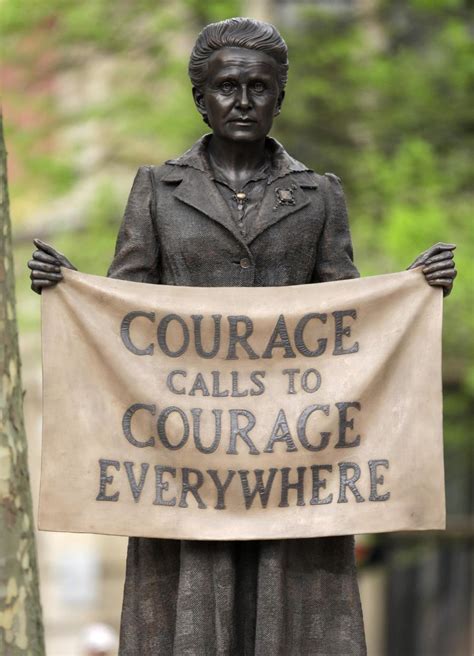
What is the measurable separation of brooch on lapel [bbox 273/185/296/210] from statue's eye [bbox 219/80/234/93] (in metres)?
0.44

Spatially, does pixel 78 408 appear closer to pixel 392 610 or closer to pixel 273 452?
pixel 273 452

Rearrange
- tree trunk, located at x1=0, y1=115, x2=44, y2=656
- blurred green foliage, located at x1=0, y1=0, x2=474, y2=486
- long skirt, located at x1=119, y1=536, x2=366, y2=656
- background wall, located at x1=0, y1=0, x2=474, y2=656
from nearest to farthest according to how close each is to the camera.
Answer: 1. long skirt, located at x1=119, y1=536, x2=366, y2=656
2. tree trunk, located at x1=0, y1=115, x2=44, y2=656
3. background wall, located at x1=0, y1=0, x2=474, y2=656
4. blurred green foliage, located at x1=0, y1=0, x2=474, y2=486

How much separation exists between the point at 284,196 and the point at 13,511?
178 centimetres

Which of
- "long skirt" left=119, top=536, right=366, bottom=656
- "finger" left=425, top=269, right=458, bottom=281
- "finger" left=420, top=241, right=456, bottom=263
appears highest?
"finger" left=420, top=241, right=456, bottom=263

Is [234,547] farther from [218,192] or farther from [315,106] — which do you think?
[315,106]

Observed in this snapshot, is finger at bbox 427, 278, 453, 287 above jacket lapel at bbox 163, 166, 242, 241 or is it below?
below

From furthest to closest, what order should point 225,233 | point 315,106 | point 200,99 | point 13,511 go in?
point 315,106 → point 13,511 → point 200,99 → point 225,233

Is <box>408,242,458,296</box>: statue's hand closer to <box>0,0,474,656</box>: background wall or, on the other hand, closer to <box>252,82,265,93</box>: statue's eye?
<box>252,82,265,93</box>: statue's eye

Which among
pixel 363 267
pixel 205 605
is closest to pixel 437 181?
pixel 363 267

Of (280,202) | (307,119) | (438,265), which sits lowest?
(438,265)

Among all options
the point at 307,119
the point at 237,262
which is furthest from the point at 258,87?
the point at 307,119

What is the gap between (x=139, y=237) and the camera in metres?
7.86

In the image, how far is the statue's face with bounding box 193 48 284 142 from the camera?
25.1ft

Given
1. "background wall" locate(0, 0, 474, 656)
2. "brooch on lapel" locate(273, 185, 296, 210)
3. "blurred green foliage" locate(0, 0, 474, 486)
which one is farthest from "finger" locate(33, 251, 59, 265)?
"blurred green foliage" locate(0, 0, 474, 486)
